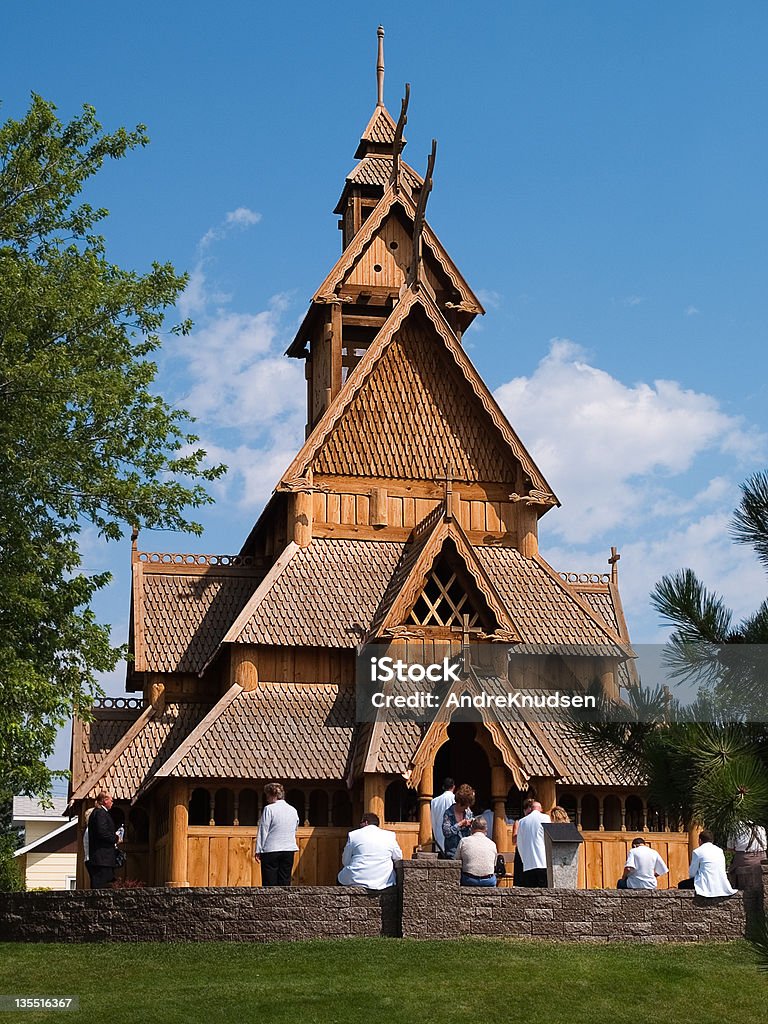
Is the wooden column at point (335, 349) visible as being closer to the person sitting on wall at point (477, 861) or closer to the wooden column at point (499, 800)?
the wooden column at point (499, 800)

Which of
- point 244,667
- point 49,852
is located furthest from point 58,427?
point 49,852

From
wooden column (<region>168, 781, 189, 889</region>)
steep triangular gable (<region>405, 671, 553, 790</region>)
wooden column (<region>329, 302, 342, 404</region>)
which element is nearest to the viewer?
steep triangular gable (<region>405, 671, 553, 790</region>)

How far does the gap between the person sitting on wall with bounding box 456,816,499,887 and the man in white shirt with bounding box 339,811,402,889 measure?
837 millimetres

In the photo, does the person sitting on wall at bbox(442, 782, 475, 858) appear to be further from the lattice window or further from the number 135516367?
the lattice window

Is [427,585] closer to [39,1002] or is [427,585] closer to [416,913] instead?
[416,913]

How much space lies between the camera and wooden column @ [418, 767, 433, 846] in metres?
24.2

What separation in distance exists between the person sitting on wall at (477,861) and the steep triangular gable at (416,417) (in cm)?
1187

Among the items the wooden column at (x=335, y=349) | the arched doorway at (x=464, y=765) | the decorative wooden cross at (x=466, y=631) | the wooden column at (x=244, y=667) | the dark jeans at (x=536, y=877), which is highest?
the wooden column at (x=335, y=349)

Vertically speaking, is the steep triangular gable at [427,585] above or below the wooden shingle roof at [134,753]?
above

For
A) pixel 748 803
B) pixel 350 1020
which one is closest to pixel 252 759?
pixel 350 1020

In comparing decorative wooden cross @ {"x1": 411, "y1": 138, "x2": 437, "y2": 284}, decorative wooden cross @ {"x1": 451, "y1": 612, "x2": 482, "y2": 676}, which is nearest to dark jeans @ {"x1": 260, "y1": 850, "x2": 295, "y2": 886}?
decorative wooden cross @ {"x1": 451, "y1": 612, "x2": 482, "y2": 676}

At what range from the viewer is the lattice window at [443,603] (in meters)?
26.3

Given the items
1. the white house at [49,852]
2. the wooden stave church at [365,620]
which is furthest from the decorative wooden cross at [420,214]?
the white house at [49,852]

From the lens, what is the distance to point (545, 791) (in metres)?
24.7
